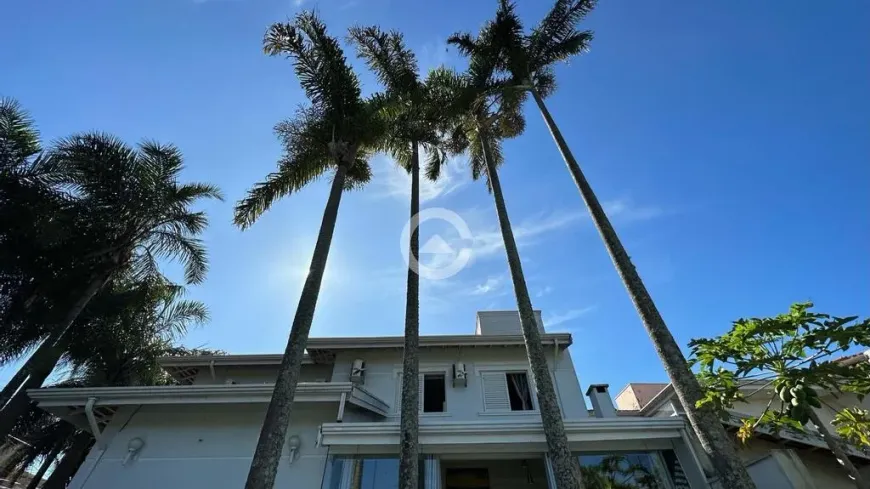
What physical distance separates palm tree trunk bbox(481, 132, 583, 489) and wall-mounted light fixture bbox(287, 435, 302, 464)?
20.1 ft

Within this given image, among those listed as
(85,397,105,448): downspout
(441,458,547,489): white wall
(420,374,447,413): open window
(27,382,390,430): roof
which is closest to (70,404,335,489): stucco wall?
(85,397,105,448): downspout

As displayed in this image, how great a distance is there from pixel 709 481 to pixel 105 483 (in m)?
14.0

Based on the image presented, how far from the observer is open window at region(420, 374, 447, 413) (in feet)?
37.8

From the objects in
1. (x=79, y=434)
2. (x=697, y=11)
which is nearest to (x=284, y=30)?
(x=697, y=11)

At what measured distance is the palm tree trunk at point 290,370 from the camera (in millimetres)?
5586

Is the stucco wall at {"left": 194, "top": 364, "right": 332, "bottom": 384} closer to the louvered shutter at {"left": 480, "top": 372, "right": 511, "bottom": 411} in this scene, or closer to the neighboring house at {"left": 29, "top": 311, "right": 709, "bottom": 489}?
the neighboring house at {"left": 29, "top": 311, "right": 709, "bottom": 489}

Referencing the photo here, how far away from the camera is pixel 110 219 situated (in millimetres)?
12344

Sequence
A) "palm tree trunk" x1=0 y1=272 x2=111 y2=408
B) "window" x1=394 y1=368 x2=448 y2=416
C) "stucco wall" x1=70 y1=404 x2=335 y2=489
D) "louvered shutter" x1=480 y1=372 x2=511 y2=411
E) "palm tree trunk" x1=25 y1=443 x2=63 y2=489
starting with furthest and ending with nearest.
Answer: "palm tree trunk" x1=25 y1=443 x2=63 y2=489
"window" x1=394 y1=368 x2=448 y2=416
"louvered shutter" x1=480 y1=372 x2=511 y2=411
"palm tree trunk" x1=0 y1=272 x2=111 y2=408
"stucco wall" x1=70 y1=404 x2=335 y2=489

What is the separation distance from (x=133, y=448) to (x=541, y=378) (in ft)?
34.8

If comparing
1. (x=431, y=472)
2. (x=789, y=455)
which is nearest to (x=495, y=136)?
(x=431, y=472)

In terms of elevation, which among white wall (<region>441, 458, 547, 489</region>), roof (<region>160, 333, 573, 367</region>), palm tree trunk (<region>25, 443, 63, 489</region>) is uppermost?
roof (<region>160, 333, 573, 367</region>)

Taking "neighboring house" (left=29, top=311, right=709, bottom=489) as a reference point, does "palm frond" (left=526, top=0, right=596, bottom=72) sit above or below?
above

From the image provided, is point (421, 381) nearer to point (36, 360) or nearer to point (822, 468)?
point (822, 468)

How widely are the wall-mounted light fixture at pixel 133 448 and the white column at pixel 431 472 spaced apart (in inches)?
302
